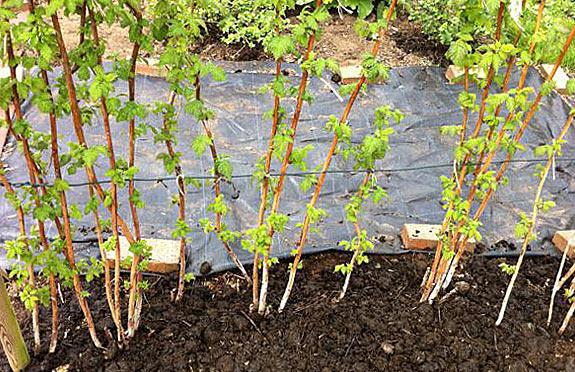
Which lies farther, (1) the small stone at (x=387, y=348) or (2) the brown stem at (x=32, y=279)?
(1) the small stone at (x=387, y=348)

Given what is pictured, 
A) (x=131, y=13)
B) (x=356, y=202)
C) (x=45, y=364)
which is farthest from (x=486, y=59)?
(x=45, y=364)

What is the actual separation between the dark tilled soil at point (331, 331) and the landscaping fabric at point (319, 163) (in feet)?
0.96

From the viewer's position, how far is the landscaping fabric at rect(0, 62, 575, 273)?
352 cm

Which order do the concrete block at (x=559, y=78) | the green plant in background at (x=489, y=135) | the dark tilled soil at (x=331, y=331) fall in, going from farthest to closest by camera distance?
1. the concrete block at (x=559, y=78)
2. the dark tilled soil at (x=331, y=331)
3. the green plant in background at (x=489, y=135)

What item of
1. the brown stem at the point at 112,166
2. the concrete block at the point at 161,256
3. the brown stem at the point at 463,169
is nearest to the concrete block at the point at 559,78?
the brown stem at the point at 463,169

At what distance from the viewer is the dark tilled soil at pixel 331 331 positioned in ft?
8.79

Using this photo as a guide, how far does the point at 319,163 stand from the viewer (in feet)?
13.7

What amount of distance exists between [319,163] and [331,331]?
1.60 m

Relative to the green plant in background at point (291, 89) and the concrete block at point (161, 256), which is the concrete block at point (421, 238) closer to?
the green plant in background at point (291, 89)

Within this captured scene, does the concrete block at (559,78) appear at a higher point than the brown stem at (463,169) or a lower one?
lower

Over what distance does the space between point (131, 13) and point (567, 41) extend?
1.63m

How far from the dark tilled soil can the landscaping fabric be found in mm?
293

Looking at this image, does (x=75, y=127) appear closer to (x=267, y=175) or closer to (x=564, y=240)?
(x=267, y=175)

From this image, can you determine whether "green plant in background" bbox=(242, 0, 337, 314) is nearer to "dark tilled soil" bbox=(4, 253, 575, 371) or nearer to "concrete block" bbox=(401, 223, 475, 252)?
"dark tilled soil" bbox=(4, 253, 575, 371)
